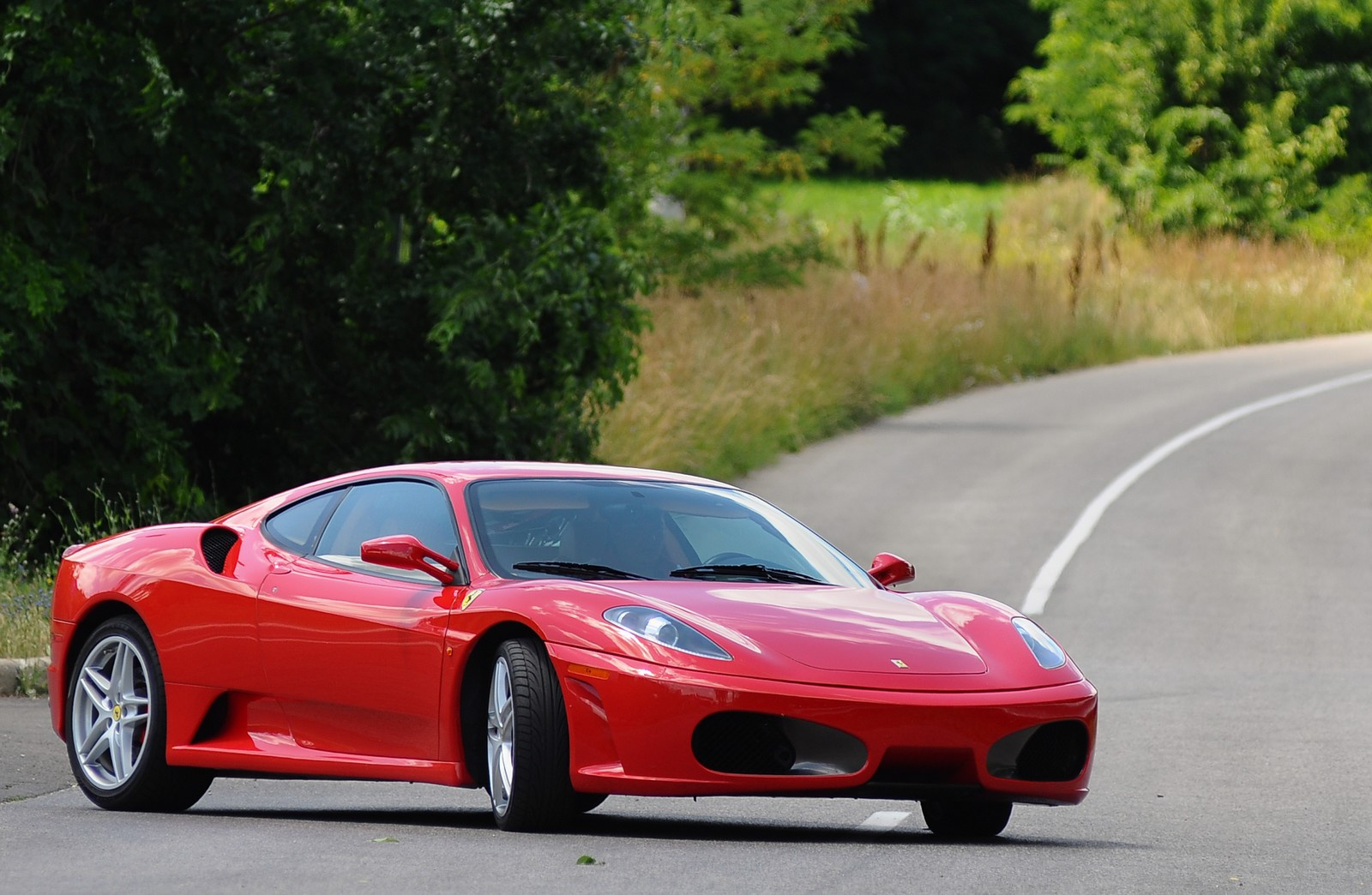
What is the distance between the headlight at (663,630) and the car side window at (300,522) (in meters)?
1.61

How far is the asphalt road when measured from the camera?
6.71 metres

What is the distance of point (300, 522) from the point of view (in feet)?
27.4

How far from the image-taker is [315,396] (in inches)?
686

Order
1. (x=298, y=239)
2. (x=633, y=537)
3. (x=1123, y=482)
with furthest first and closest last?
(x=1123, y=482) → (x=298, y=239) → (x=633, y=537)

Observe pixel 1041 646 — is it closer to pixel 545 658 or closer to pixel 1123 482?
pixel 545 658

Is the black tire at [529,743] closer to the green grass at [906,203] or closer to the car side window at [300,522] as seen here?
the car side window at [300,522]

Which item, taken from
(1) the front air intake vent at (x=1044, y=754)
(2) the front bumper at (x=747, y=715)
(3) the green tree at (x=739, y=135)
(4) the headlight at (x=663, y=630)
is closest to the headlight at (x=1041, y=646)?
(1) the front air intake vent at (x=1044, y=754)

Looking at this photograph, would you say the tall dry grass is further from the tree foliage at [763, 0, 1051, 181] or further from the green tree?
→ the tree foliage at [763, 0, 1051, 181]

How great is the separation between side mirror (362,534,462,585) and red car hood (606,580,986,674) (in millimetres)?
657

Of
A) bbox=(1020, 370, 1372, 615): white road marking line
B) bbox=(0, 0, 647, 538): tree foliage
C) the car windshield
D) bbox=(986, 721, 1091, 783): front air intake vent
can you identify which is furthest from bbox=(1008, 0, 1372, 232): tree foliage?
bbox=(986, 721, 1091, 783): front air intake vent

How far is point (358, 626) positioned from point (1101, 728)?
17.1 ft

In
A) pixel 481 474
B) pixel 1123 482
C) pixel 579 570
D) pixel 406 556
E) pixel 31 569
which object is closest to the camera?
pixel 406 556

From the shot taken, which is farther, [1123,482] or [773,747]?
[1123,482]

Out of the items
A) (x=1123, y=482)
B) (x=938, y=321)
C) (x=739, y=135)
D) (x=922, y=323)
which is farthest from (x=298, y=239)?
(x=938, y=321)
